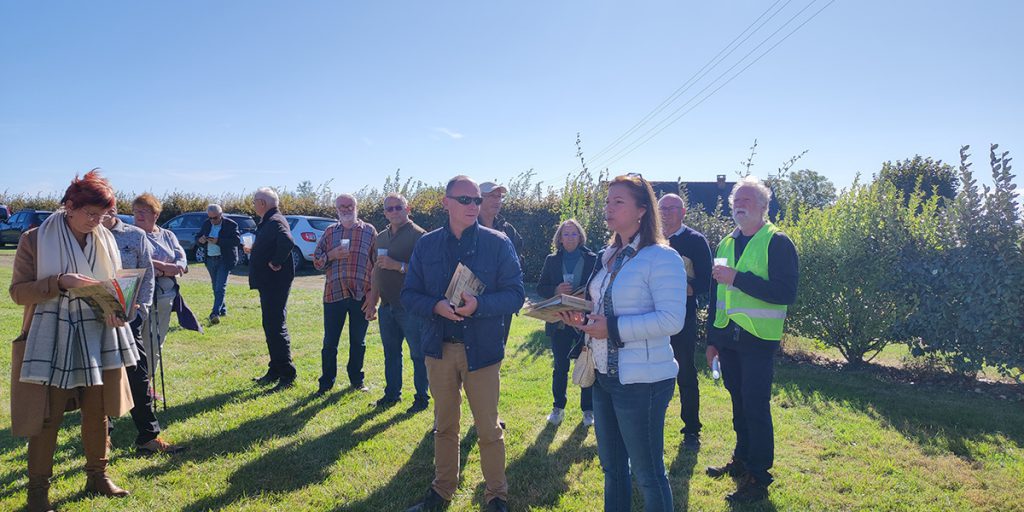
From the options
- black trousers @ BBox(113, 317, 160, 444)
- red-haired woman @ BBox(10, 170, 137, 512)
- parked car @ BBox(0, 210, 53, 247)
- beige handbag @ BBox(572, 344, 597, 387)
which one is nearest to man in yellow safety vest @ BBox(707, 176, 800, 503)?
beige handbag @ BBox(572, 344, 597, 387)

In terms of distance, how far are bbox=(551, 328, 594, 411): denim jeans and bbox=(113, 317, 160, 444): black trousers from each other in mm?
3201

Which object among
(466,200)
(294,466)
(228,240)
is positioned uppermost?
(466,200)

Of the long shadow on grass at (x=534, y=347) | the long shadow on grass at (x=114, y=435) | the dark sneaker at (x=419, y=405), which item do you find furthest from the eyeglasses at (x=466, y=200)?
the long shadow on grass at (x=534, y=347)

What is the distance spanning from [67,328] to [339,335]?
265cm

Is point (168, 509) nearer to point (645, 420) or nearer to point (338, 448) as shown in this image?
point (338, 448)

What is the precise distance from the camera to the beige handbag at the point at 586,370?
2764 mm

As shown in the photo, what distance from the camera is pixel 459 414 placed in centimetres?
341

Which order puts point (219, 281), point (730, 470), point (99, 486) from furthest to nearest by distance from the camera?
point (219, 281) → point (730, 470) → point (99, 486)

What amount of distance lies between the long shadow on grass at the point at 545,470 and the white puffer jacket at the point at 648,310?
150cm

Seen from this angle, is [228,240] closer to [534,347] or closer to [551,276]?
[534,347]

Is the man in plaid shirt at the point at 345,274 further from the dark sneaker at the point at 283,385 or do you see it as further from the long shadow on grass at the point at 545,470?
the long shadow on grass at the point at 545,470

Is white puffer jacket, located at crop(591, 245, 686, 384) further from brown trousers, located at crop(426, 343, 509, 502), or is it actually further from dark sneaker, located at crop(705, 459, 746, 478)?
dark sneaker, located at crop(705, 459, 746, 478)

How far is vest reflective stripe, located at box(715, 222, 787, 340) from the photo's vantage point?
11.6 ft

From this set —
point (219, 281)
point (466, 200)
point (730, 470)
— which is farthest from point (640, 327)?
point (219, 281)
